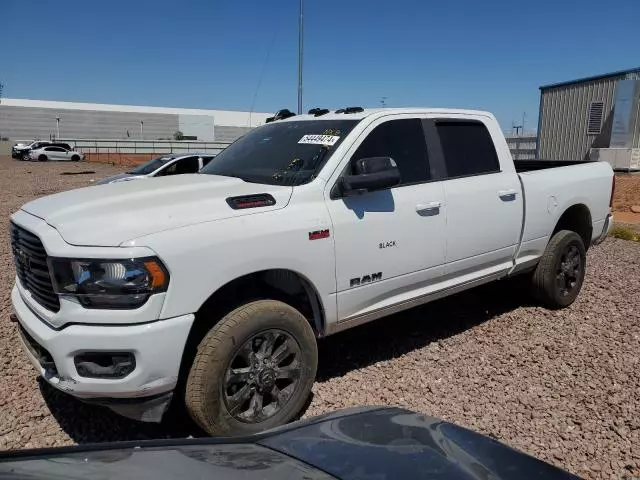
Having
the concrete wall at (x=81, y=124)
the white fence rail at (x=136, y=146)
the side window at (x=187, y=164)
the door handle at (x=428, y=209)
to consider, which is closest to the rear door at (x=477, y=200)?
the door handle at (x=428, y=209)

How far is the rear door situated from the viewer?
434 cm

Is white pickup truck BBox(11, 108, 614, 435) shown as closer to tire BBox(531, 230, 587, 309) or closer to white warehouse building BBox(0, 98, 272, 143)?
tire BBox(531, 230, 587, 309)

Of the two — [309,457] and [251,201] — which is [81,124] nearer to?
[251,201]

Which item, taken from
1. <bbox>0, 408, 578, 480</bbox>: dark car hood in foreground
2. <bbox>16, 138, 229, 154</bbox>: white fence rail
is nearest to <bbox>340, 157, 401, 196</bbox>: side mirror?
<bbox>0, 408, 578, 480</bbox>: dark car hood in foreground

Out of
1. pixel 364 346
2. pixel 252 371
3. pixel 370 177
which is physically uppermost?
pixel 370 177

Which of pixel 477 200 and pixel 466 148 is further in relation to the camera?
pixel 466 148

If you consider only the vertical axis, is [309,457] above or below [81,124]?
below

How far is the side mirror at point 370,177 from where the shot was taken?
140 inches

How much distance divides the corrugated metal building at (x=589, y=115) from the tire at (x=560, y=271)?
69.0ft

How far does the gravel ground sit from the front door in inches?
26.4

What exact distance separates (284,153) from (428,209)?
1159 millimetres

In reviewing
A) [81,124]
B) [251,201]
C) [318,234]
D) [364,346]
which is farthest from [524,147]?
[81,124]

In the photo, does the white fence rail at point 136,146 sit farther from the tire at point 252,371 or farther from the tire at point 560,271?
the tire at point 252,371

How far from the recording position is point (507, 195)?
4.74 meters
